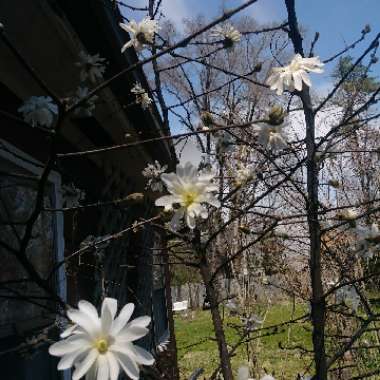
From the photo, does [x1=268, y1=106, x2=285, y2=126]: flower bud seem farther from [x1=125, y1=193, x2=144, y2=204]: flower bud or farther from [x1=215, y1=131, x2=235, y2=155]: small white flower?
[x1=215, y1=131, x2=235, y2=155]: small white flower

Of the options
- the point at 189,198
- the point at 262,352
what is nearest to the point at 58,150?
the point at 189,198

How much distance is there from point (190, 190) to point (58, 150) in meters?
1.31

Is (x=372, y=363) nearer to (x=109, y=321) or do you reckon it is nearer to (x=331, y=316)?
(x=331, y=316)

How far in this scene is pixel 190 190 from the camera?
3.60 ft

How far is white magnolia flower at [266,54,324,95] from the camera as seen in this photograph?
151cm

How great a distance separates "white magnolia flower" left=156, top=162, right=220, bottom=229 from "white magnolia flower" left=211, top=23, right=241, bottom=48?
778 millimetres

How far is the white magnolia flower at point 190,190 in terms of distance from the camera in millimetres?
1086

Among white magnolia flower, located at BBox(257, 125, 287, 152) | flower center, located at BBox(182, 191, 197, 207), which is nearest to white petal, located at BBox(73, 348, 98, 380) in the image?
flower center, located at BBox(182, 191, 197, 207)

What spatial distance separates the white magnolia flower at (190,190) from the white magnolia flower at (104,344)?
0.91ft

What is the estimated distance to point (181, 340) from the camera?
1175 cm

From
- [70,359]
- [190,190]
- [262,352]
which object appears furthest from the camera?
[262,352]

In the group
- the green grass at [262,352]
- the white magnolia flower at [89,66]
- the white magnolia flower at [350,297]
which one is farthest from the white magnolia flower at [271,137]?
the green grass at [262,352]

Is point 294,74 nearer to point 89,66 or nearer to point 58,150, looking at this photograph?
point 89,66

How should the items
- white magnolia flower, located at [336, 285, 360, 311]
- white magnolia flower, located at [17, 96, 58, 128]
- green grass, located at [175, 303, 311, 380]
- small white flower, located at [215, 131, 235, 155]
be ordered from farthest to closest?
green grass, located at [175, 303, 311, 380], white magnolia flower, located at [336, 285, 360, 311], small white flower, located at [215, 131, 235, 155], white magnolia flower, located at [17, 96, 58, 128]
